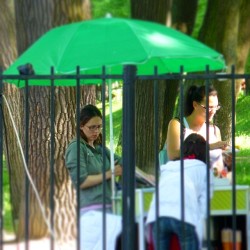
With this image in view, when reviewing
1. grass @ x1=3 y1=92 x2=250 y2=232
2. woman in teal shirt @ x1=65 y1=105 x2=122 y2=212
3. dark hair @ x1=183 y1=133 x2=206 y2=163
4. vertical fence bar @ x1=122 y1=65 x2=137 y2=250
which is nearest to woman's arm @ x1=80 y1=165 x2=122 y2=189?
woman in teal shirt @ x1=65 y1=105 x2=122 y2=212

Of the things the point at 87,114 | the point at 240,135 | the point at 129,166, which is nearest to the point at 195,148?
the point at 129,166

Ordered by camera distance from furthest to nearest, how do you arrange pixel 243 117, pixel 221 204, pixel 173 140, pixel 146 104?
pixel 243 117 < pixel 146 104 < pixel 173 140 < pixel 221 204

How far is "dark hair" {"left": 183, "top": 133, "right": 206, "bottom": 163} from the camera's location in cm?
665

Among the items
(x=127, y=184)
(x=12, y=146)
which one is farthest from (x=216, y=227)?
(x=12, y=146)

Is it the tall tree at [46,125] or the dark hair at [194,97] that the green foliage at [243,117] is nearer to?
the tall tree at [46,125]

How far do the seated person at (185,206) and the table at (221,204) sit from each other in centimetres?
9

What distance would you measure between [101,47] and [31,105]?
237cm

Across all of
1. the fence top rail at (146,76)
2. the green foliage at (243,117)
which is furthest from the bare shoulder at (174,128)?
the green foliage at (243,117)

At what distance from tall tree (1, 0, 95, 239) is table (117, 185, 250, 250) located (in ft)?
1.99

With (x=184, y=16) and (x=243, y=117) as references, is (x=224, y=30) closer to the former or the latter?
(x=184, y=16)

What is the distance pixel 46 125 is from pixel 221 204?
255cm

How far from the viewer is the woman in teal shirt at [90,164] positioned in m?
6.50

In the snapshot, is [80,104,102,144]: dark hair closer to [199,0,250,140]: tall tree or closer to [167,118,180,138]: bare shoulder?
[167,118,180,138]: bare shoulder

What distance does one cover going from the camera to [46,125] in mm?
8602
